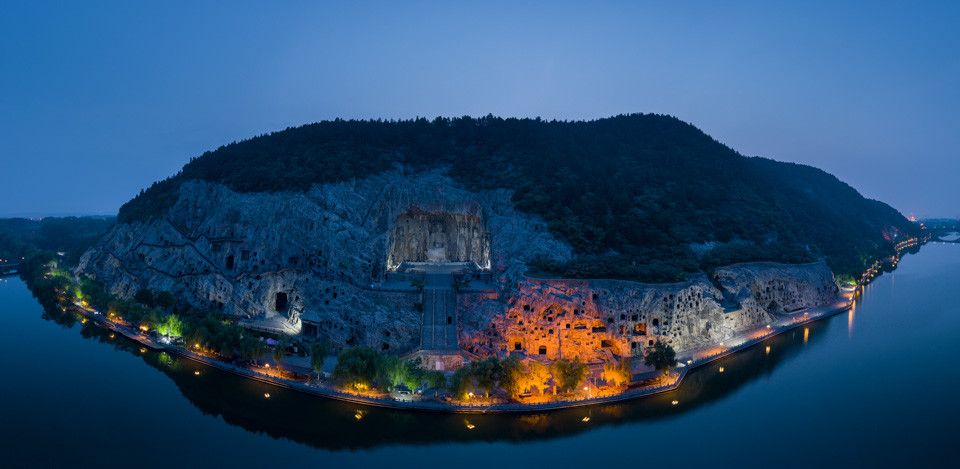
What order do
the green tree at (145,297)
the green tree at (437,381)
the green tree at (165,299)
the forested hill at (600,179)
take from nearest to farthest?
the green tree at (437,381), the green tree at (165,299), the green tree at (145,297), the forested hill at (600,179)

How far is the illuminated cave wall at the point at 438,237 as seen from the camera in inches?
2753

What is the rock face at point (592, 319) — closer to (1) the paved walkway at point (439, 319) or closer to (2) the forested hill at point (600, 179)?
(1) the paved walkway at point (439, 319)

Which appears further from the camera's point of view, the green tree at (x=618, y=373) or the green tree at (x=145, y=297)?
the green tree at (x=145, y=297)

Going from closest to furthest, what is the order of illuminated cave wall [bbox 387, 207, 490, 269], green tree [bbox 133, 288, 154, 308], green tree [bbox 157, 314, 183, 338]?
green tree [bbox 157, 314, 183, 338] → green tree [bbox 133, 288, 154, 308] → illuminated cave wall [bbox 387, 207, 490, 269]

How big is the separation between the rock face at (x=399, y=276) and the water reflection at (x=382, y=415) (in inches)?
289

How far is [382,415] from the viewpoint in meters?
35.0

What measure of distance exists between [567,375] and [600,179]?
128ft

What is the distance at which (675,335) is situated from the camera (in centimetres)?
4653

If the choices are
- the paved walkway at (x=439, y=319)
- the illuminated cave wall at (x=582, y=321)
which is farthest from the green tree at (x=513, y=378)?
the paved walkway at (x=439, y=319)

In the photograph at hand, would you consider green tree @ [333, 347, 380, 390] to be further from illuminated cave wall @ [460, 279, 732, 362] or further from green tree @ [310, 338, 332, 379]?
illuminated cave wall @ [460, 279, 732, 362]

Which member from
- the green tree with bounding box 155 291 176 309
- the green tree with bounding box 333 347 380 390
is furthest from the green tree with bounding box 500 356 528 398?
the green tree with bounding box 155 291 176 309

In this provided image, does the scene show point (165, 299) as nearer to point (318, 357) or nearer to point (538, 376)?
point (318, 357)

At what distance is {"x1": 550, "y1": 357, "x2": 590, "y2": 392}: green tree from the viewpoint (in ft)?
121

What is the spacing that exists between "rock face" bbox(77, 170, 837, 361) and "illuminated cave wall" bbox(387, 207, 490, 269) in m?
0.16
